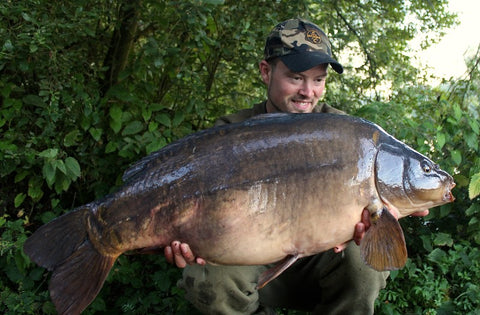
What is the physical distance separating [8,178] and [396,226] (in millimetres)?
2182

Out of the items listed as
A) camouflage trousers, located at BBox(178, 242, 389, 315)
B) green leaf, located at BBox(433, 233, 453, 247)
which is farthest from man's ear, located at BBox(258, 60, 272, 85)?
green leaf, located at BBox(433, 233, 453, 247)

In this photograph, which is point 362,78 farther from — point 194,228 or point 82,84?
point 194,228

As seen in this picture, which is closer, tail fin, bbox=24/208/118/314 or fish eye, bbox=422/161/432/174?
tail fin, bbox=24/208/118/314

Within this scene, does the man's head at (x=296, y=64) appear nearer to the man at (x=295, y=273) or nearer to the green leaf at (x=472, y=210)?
the man at (x=295, y=273)

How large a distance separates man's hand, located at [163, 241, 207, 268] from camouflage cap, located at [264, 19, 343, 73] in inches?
37.6

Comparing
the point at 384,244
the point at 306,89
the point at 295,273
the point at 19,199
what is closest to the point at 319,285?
the point at 295,273

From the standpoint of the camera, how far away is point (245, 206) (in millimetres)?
1521

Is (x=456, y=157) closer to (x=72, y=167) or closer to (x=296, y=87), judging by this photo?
(x=296, y=87)

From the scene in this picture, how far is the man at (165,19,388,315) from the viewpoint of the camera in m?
1.90

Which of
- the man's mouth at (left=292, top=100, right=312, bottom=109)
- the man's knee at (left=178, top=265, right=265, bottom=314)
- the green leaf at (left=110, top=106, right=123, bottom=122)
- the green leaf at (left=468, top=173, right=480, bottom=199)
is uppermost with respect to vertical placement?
the man's mouth at (left=292, top=100, right=312, bottom=109)

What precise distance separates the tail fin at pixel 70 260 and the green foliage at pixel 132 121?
0.83m

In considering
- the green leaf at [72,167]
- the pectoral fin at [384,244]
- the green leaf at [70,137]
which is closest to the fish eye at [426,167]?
the pectoral fin at [384,244]

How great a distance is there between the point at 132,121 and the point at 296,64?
1058mm

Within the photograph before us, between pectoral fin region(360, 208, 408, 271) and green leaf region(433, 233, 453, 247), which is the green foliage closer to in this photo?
green leaf region(433, 233, 453, 247)
